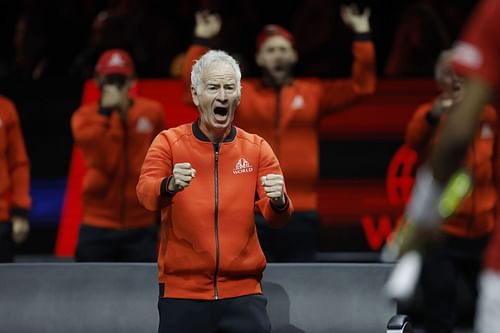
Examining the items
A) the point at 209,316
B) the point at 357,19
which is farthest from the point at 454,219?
the point at 209,316

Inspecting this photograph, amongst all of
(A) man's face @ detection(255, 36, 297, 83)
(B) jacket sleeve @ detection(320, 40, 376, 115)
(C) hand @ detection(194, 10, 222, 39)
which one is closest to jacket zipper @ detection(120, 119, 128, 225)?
(C) hand @ detection(194, 10, 222, 39)

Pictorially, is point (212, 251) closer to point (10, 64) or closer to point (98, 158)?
point (98, 158)

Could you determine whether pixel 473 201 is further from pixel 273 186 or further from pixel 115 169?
pixel 273 186

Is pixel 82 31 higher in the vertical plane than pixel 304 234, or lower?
higher

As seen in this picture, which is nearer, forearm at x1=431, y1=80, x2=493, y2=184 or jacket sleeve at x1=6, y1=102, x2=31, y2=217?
forearm at x1=431, y1=80, x2=493, y2=184

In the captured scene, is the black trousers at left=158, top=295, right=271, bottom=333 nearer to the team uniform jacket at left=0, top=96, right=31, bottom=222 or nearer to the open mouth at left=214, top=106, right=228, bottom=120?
the open mouth at left=214, top=106, right=228, bottom=120

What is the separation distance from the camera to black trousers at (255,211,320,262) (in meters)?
6.20

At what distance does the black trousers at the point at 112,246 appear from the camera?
6617mm

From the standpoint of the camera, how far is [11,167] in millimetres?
6543

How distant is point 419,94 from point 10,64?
3.17 m

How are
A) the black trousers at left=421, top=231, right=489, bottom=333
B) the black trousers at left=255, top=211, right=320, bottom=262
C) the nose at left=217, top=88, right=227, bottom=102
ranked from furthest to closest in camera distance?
the black trousers at left=255, top=211, right=320, bottom=262
the black trousers at left=421, top=231, right=489, bottom=333
the nose at left=217, top=88, right=227, bottom=102

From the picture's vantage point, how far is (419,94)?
7734 mm

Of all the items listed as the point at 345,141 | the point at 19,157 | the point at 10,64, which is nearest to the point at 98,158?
the point at 19,157

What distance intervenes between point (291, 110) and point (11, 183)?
1656 millimetres
